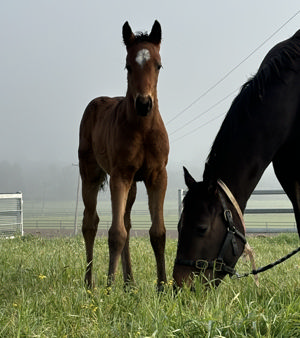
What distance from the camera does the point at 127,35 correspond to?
155 inches

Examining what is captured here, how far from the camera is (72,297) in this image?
11.3 ft

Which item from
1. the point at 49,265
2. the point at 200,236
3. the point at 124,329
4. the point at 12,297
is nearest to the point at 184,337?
the point at 124,329

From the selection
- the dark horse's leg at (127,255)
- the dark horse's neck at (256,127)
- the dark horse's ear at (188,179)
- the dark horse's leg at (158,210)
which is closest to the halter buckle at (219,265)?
the dark horse's neck at (256,127)

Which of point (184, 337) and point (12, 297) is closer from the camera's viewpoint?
point (184, 337)

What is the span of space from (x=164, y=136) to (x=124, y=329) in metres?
1.98

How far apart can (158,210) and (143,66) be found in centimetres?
136

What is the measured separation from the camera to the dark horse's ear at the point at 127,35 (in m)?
3.92

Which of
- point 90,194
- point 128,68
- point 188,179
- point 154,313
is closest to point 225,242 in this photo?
point 188,179

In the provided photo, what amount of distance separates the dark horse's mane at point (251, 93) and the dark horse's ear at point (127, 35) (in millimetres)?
1136

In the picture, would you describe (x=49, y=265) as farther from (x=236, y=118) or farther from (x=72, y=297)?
(x=236, y=118)

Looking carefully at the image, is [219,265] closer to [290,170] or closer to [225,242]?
[225,242]

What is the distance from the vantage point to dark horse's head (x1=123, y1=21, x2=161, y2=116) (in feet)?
11.8

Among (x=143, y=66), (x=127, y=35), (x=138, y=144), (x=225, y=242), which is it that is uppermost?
(x=127, y=35)

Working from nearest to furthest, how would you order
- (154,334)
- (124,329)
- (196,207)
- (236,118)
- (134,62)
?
(154,334) → (124,329) → (196,207) → (236,118) → (134,62)
